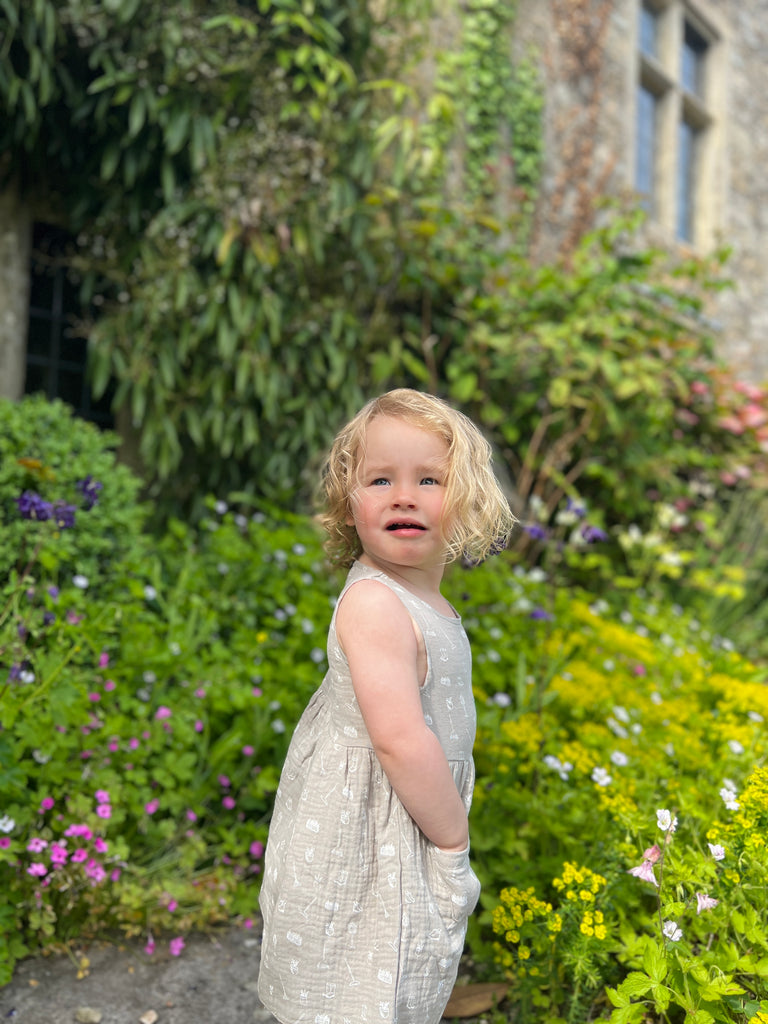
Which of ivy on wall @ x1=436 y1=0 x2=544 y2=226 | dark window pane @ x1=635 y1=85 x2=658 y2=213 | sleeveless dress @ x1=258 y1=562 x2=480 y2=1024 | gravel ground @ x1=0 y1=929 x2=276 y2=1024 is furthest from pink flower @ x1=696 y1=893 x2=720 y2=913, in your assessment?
dark window pane @ x1=635 y1=85 x2=658 y2=213

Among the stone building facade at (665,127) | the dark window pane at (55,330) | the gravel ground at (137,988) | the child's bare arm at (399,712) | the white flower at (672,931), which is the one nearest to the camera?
the child's bare arm at (399,712)

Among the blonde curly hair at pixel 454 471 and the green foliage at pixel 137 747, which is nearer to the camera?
the blonde curly hair at pixel 454 471

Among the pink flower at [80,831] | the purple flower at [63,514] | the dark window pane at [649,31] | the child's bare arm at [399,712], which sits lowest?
the pink flower at [80,831]

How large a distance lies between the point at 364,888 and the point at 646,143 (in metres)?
7.62

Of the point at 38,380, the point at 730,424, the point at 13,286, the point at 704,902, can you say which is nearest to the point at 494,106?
the point at 730,424

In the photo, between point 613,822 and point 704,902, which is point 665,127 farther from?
point 704,902

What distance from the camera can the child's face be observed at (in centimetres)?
118

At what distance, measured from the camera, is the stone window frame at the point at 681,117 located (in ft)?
23.3

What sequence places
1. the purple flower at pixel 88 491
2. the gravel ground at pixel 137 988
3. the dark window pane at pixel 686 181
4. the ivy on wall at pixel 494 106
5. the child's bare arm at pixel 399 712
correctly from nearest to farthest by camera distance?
the child's bare arm at pixel 399 712 → the gravel ground at pixel 137 988 → the purple flower at pixel 88 491 → the ivy on wall at pixel 494 106 → the dark window pane at pixel 686 181

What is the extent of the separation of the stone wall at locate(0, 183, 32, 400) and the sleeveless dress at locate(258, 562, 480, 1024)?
3.25m

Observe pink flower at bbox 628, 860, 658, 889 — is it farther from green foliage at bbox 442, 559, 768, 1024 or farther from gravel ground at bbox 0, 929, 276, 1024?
gravel ground at bbox 0, 929, 276, 1024

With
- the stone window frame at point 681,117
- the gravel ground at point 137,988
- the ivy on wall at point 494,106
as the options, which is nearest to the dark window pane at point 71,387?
the ivy on wall at point 494,106

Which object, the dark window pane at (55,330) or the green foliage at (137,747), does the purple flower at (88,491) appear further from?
the dark window pane at (55,330)

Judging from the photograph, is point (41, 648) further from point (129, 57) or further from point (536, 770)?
point (129, 57)
